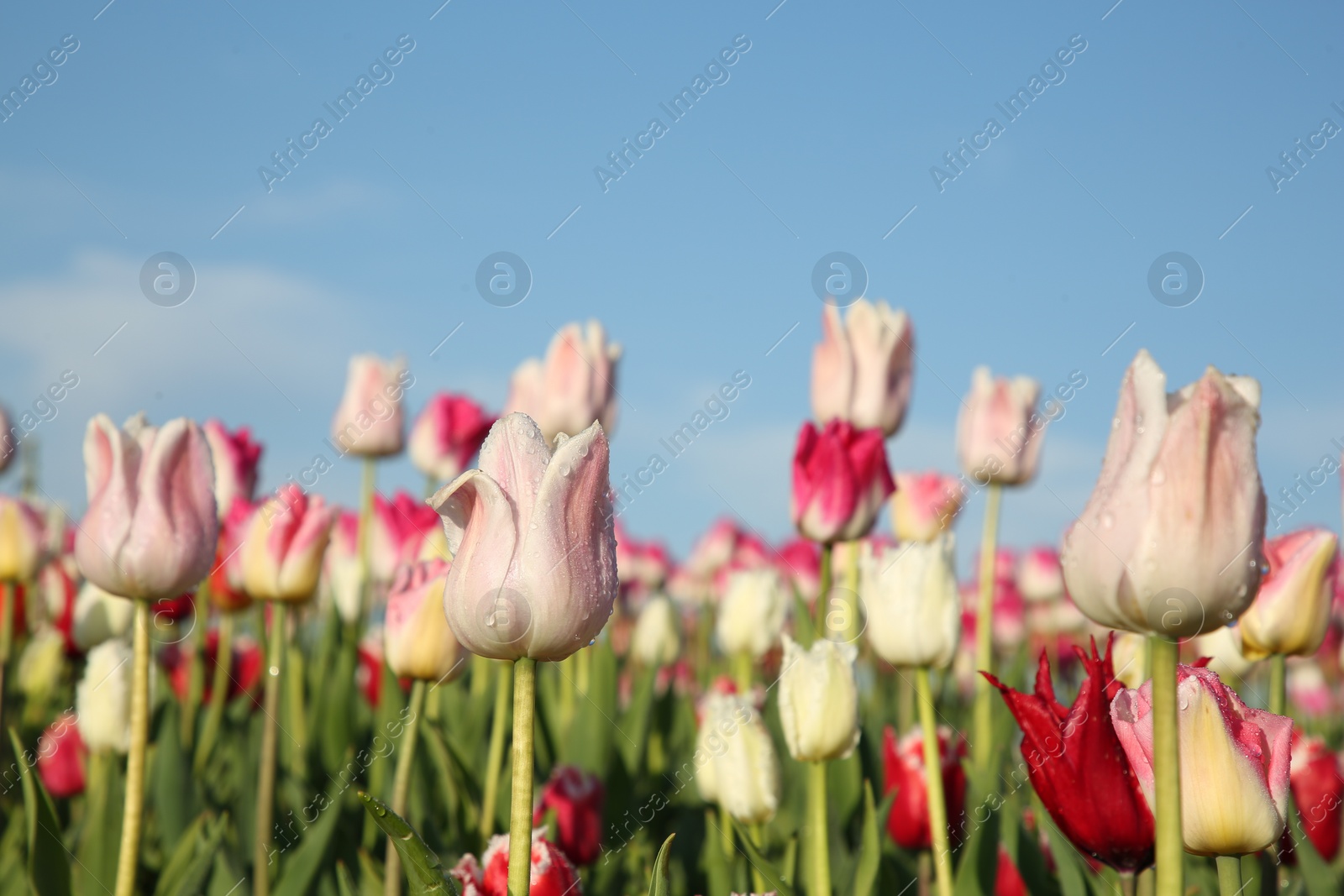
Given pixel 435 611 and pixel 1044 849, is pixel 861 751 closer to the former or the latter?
pixel 1044 849

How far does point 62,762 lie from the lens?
3.08m

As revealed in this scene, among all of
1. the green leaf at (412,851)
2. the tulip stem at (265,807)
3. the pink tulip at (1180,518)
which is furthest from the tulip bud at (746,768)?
the pink tulip at (1180,518)

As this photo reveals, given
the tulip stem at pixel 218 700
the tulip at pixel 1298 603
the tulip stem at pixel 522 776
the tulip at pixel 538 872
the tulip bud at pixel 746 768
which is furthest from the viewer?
the tulip stem at pixel 218 700

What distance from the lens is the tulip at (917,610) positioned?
2277 mm

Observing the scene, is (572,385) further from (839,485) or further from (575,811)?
(575,811)

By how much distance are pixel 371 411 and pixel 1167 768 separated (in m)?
4.15

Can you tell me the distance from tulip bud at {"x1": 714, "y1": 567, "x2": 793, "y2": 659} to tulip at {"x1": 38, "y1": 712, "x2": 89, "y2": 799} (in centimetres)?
208

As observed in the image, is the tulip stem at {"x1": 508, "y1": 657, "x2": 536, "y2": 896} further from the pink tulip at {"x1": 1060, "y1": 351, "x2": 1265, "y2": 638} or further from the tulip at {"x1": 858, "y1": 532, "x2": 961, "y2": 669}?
the tulip at {"x1": 858, "y1": 532, "x2": 961, "y2": 669}

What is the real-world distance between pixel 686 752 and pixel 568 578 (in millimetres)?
2540

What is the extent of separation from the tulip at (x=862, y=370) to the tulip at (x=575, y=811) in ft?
5.60

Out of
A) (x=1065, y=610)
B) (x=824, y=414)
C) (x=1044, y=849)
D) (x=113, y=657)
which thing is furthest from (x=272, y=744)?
(x=1065, y=610)

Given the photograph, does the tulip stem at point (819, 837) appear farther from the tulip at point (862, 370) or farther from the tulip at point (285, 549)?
the tulip at point (862, 370)

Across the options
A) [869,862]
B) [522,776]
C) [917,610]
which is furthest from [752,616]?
[522,776]

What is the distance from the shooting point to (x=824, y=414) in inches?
144
